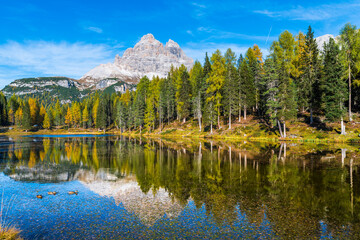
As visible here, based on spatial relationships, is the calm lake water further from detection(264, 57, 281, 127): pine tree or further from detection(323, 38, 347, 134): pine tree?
detection(264, 57, 281, 127): pine tree

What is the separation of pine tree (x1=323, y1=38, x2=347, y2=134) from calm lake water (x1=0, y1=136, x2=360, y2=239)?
25314mm

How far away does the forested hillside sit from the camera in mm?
49000

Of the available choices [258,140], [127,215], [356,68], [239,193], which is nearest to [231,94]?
[258,140]

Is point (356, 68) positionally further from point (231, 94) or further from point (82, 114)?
point (82, 114)

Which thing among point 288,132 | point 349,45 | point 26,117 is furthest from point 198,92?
point 26,117

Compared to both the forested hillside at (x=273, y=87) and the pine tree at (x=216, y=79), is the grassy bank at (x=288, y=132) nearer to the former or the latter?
the forested hillside at (x=273, y=87)

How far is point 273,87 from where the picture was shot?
5506cm

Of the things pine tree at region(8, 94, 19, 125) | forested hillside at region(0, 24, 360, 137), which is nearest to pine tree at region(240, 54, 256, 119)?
forested hillside at region(0, 24, 360, 137)

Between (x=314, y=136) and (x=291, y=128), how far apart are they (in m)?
6.85

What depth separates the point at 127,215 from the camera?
41.0ft

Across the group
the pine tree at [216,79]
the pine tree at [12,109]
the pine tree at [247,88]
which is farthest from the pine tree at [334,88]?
the pine tree at [12,109]

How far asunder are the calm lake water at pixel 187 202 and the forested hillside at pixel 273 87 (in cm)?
2835

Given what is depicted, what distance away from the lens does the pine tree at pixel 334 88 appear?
46709 mm

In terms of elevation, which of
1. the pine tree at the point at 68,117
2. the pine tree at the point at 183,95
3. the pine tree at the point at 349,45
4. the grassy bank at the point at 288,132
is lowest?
the grassy bank at the point at 288,132
